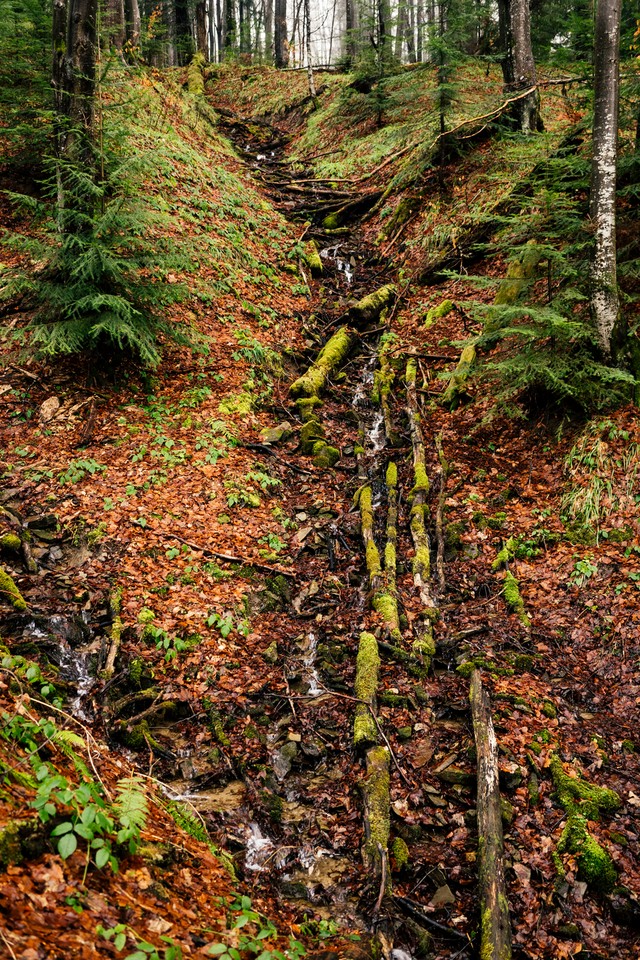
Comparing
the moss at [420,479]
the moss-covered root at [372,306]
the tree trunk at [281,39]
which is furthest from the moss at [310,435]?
the tree trunk at [281,39]

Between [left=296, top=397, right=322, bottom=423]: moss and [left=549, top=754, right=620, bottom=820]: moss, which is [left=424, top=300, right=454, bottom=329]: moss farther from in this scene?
[left=549, top=754, right=620, bottom=820]: moss

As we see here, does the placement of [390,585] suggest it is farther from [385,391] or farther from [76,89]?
[76,89]

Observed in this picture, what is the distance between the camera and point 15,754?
306cm

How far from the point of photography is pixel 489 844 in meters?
4.18

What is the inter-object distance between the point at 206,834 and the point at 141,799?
145 centimetres

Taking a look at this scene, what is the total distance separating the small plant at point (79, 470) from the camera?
7273 millimetres

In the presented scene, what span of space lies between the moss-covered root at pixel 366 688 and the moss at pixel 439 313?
26.8 feet

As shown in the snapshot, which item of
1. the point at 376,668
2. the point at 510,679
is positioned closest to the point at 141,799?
the point at 376,668

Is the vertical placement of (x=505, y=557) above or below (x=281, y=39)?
below

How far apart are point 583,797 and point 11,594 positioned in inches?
222

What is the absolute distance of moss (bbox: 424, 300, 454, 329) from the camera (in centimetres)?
1216

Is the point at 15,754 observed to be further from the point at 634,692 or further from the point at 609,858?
the point at 634,692

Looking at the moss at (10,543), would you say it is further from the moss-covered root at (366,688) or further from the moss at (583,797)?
the moss at (583,797)

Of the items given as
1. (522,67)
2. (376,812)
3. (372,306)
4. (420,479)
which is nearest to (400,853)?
(376,812)
